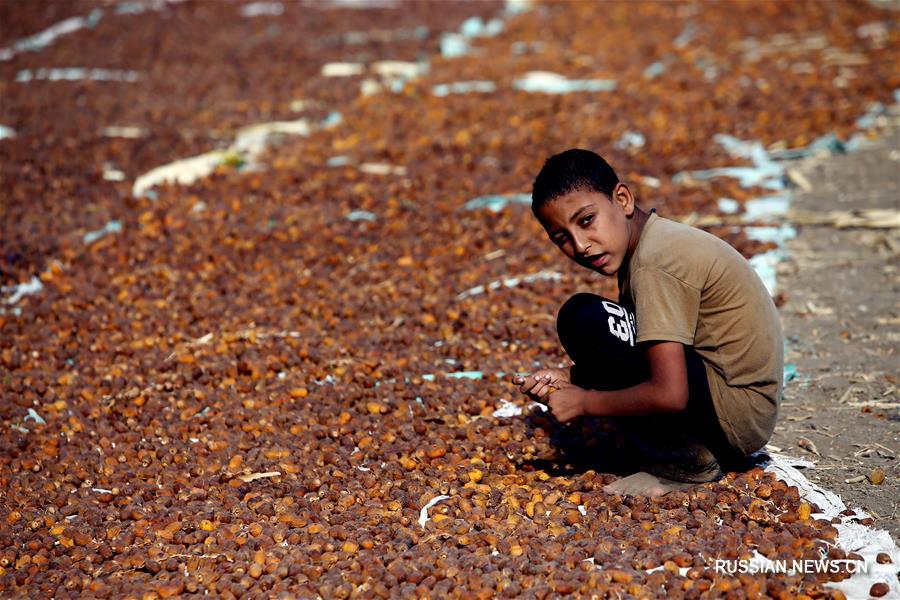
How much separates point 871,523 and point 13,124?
6.88 m

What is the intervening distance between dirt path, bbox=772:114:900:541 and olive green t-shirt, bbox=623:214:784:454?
0.42 metres

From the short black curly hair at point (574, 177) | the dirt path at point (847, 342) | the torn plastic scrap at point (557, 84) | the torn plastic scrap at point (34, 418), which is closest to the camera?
the short black curly hair at point (574, 177)

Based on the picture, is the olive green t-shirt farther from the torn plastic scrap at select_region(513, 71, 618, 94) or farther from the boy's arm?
the torn plastic scrap at select_region(513, 71, 618, 94)

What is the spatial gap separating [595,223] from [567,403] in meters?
0.54

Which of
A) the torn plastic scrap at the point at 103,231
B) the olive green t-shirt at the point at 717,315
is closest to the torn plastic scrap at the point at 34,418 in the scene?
the torn plastic scrap at the point at 103,231

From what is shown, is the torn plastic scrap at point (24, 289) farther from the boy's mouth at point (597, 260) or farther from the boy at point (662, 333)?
the boy's mouth at point (597, 260)

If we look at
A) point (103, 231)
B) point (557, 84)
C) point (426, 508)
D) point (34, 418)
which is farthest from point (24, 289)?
point (557, 84)

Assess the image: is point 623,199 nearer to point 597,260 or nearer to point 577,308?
point 597,260

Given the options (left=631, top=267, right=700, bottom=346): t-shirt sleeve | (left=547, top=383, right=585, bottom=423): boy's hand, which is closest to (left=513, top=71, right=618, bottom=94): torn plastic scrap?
(left=547, top=383, right=585, bottom=423): boy's hand

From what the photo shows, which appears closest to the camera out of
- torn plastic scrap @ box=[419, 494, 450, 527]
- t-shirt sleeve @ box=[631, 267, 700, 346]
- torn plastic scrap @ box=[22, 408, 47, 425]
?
t-shirt sleeve @ box=[631, 267, 700, 346]

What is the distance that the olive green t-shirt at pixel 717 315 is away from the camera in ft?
8.32

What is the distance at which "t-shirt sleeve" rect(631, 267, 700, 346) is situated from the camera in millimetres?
2506

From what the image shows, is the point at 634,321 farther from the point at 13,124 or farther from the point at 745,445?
the point at 13,124

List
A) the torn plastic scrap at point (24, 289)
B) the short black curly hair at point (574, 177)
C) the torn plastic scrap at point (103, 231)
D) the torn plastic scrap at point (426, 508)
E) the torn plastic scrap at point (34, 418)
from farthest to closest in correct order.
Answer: the torn plastic scrap at point (103, 231), the torn plastic scrap at point (24, 289), the torn plastic scrap at point (34, 418), the torn plastic scrap at point (426, 508), the short black curly hair at point (574, 177)
